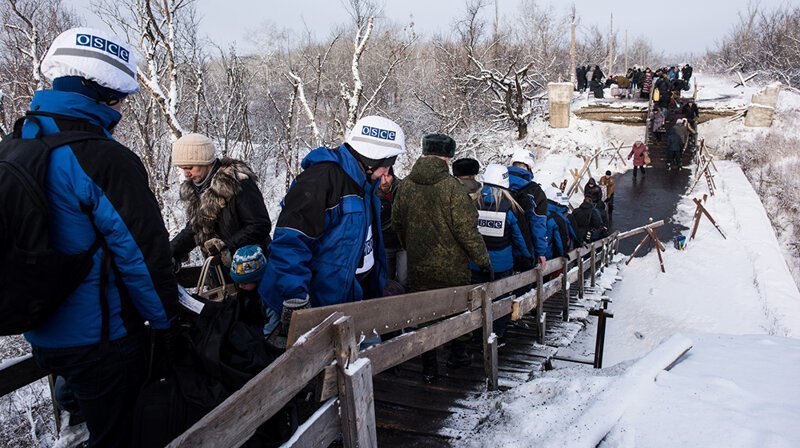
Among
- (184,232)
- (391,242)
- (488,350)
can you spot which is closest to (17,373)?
(184,232)

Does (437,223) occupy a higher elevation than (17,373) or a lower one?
higher

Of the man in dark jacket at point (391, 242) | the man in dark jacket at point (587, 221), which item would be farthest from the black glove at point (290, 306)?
the man in dark jacket at point (587, 221)

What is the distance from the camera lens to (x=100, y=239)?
191 centimetres

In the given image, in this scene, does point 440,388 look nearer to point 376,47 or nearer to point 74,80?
point 74,80

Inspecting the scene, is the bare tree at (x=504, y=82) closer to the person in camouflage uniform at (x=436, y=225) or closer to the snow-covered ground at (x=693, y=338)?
the snow-covered ground at (x=693, y=338)

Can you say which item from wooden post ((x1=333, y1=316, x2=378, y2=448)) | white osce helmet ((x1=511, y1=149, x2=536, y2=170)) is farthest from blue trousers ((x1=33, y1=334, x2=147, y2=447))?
white osce helmet ((x1=511, y1=149, x2=536, y2=170))

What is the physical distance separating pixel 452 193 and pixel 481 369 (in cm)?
159

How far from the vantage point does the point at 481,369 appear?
4.19 metres

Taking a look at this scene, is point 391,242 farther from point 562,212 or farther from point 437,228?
point 562,212

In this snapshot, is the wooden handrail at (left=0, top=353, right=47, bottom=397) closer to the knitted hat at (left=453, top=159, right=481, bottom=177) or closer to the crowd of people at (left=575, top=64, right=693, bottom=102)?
the knitted hat at (left=453, top=159, right=481, bottom=177)

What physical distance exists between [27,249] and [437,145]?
112 inches

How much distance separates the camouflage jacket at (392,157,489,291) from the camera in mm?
3777

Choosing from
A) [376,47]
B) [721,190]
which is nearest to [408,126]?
[376,47]

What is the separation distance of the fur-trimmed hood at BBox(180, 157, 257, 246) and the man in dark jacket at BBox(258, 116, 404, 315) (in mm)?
1087
